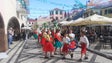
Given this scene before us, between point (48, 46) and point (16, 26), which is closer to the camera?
point (48, 46)

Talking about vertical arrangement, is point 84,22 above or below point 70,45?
above

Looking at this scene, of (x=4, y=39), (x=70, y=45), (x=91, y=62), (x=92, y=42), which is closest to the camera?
(x=91, y=62)

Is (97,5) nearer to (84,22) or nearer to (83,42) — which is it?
(84,22)

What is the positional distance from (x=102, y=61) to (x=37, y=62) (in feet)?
9.84

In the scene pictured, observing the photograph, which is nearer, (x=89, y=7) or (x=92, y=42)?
(x=92, y=42)

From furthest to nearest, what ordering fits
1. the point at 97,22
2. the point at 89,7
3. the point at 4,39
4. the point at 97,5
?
the point at 89,7 < the point at 97,5 < the point at 97,22 < the point at 4,39

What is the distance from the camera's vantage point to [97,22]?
792 inches

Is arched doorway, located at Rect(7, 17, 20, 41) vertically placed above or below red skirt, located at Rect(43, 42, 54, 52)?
above

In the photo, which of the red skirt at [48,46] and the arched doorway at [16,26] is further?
the arched doorway at [16,26]

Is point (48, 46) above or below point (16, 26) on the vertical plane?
below

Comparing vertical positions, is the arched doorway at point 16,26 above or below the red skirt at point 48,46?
above

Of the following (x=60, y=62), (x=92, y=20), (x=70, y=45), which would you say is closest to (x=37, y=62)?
(x=60, y=62)

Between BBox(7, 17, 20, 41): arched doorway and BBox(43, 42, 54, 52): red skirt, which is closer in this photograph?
BBox(43, 42, 54, 52): red skirt

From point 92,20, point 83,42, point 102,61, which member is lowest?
point 102,61
